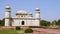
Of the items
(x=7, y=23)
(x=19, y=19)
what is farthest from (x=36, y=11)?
(x=7, y=23)

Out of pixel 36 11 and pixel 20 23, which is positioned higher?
pixel 36 11

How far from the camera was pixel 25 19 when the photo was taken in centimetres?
2845

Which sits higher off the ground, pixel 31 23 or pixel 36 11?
pixel 36 11

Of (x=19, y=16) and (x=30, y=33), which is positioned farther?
(x=19, y=16)

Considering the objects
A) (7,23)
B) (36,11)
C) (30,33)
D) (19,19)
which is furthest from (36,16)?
(30,33)

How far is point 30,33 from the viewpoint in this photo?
1364cm

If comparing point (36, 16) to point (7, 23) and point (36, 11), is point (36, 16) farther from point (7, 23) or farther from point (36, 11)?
point (7, 23)

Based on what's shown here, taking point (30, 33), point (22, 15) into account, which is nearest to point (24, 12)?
point (22, 15)

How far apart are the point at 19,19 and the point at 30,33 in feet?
49.6

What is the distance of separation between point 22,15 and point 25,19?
1109 millimetres

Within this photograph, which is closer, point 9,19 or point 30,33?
point 30,33

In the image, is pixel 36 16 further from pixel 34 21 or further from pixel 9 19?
pixel 9 19

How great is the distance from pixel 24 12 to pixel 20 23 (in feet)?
6.47

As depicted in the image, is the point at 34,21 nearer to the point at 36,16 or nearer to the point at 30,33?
the point at 36,16
